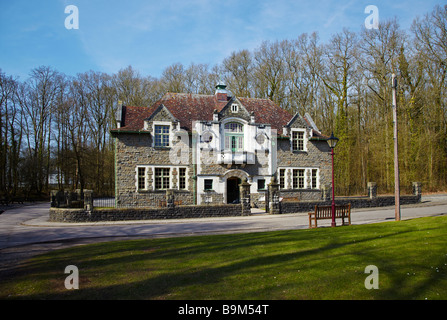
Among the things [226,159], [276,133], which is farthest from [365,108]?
[226,159]

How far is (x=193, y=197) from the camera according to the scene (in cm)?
2594

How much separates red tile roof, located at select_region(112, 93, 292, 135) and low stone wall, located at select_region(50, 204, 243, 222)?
8141mm

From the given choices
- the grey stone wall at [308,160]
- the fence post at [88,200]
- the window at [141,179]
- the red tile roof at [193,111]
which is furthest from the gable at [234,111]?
the fence post at [88,200]

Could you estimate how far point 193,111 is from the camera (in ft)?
93.1

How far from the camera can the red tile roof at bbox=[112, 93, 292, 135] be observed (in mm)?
26734

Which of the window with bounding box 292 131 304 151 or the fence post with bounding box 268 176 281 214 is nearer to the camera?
the fence post with bounding box 268 176 281 214

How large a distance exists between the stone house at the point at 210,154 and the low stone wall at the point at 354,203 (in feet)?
11.7

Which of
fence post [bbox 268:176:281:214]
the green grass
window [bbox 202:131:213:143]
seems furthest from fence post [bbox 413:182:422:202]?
the green grass

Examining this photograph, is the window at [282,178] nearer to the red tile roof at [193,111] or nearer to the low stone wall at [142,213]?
the red tile roof at [193,111]

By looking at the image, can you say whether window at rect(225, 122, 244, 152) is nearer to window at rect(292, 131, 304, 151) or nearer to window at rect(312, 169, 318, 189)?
window at rect(292, 131, 304, 151)

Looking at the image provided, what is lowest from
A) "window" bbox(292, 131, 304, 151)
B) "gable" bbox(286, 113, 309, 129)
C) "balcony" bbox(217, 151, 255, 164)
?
"balcony" bbox(217, 151, 255, 164)

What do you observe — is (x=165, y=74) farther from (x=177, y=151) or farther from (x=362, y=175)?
(x=362, y=175)

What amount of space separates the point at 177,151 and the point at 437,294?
22696mm

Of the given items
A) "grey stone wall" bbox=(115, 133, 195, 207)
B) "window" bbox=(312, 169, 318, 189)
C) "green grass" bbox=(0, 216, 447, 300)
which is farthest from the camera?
"window" bbox=(312, 169, 318, 189)
